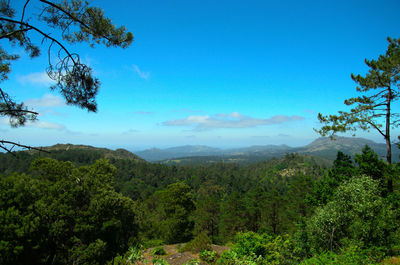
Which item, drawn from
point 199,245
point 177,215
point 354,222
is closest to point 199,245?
point 199,245

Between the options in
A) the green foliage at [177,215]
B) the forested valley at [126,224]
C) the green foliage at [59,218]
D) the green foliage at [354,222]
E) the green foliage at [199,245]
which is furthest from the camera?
the green foliage at [177,215]

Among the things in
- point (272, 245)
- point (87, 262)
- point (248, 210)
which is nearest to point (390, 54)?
point (272, 245)

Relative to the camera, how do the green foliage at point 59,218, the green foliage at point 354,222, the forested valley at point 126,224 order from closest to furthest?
the forested valley at point 126,224
the green foliage at point 59,218
the green foliage at point 354,222

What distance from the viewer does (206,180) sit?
121 m

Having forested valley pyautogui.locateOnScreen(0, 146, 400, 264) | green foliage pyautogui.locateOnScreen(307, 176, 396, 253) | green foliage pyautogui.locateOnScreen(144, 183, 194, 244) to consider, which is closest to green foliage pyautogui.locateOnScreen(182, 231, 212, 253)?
forested valley pyautogui.locateOnScreen(0, 146, 400, 264)

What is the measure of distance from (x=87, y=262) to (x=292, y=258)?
38.9ft

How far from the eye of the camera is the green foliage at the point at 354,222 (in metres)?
10.0

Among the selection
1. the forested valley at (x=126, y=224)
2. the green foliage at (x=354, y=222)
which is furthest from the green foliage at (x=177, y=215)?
the green foliage at (x=354, y=222)

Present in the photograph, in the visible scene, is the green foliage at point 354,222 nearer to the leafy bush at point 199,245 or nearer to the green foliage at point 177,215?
the leafy bush at point 199,245

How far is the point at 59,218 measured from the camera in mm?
10570

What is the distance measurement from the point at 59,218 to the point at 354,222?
16575mm

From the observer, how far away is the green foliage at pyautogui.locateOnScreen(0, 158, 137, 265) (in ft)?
28.1

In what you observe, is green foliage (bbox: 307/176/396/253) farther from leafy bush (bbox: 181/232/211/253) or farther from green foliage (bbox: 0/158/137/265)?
green foliage (bbox: 0/158/137/265)

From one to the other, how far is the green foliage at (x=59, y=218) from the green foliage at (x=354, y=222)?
13.1 metres
